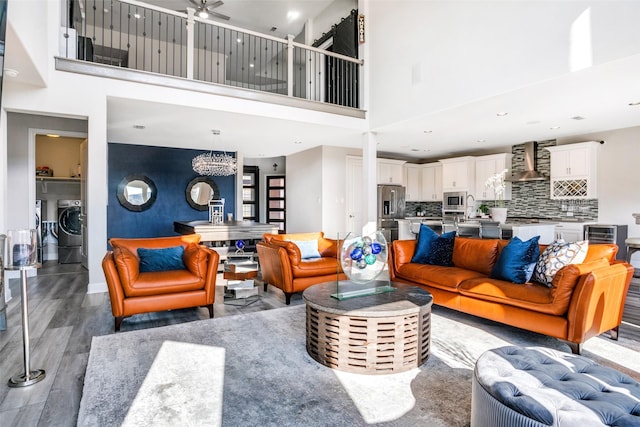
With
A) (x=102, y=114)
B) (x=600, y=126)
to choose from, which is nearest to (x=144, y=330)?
(x=102, y=114)

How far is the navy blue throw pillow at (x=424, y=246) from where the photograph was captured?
4.50m

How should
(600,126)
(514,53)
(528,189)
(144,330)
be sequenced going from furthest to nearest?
(528,189) → (600,126) → (514,53) → (144,330)

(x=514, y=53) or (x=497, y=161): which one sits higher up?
(x=514, y=53)

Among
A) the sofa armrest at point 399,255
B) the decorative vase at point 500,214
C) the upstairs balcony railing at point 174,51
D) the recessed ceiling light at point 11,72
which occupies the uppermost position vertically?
the upstairs balcony railing at point 174,51

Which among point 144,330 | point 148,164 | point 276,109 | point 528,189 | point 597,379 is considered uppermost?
point 276,109

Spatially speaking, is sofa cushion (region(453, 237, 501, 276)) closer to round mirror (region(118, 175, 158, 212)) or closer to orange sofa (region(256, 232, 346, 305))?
orange sofa (region(256, 232, 346, 305))

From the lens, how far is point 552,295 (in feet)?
9.77

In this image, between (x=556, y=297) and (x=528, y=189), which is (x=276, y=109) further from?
(x=528, y=189)

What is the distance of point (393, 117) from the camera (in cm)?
608

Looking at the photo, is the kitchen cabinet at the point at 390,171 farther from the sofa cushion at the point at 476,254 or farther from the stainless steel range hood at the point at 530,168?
the sofa cushion at the point at 476,254

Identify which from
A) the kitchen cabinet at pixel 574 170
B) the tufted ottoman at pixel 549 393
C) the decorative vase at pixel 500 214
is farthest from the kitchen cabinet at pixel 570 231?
the tufted ottoman at pixel 549 393

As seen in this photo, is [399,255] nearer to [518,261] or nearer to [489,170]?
[518,261]

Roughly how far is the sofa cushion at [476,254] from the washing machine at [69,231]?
739 centimetres

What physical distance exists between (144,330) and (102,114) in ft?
9.60
